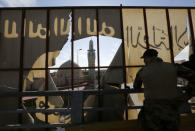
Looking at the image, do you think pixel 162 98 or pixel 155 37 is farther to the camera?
pixel 155 37

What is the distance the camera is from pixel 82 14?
509 centimetres

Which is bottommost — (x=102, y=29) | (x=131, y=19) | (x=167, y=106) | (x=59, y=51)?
(x=167, y=106)

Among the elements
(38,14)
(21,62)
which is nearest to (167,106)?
(21,62)

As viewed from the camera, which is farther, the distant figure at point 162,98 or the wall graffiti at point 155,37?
the wall graffiti at point 155,37

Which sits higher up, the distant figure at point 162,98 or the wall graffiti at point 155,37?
the wall graffiti at point 155,37

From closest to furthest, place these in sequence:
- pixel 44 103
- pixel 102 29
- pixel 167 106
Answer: pixel 167 106
pixel 44 103
pixel 102 29

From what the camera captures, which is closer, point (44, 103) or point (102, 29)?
point (44, 103)

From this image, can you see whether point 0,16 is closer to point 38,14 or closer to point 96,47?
point 38,14

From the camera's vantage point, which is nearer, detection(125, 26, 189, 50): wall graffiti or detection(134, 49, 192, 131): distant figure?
detection(134, 49, 192, 131): distant figure

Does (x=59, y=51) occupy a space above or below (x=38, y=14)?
below

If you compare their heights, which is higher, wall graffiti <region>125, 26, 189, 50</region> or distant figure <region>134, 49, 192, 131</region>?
wall graffiti <region>125, 26, 189, 50</region>

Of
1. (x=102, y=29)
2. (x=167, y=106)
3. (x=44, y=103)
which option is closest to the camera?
(x=167, y=106)

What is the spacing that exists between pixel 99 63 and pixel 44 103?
7.51 ft

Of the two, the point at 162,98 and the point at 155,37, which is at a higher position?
the point at 155,37
